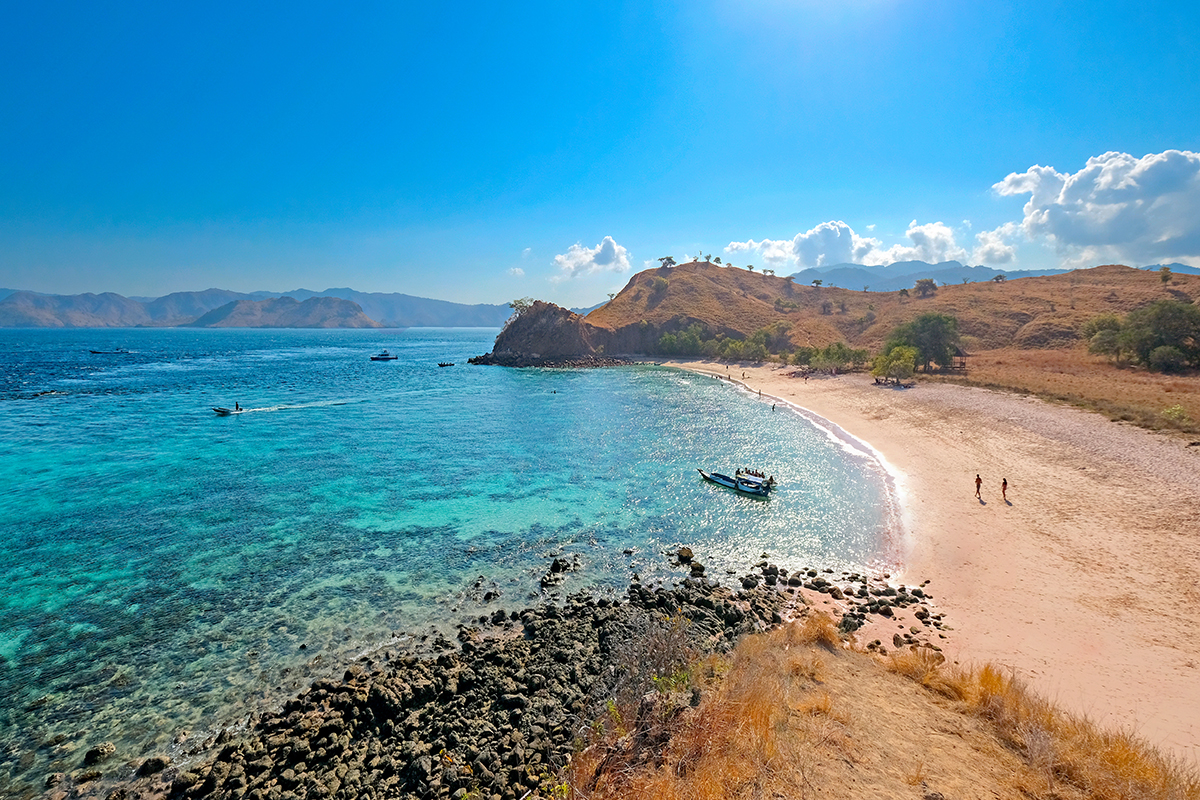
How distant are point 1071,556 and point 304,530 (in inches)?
1552

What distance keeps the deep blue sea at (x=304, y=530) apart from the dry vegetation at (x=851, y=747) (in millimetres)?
10839

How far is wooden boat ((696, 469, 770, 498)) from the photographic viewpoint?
32562 mm

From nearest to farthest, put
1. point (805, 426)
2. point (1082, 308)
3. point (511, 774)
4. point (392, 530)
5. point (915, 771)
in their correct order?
point (915, 771)
point (511, 774)
point (392, 530)
point (805, 426)
point (1082, 308)

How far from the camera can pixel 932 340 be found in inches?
3206

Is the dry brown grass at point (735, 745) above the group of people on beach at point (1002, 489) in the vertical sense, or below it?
above

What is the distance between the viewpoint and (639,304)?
517ft

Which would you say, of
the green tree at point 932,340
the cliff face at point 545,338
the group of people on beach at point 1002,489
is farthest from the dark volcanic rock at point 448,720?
the cliff face at point 545,338

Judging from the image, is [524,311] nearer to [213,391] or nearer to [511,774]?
[213,391]

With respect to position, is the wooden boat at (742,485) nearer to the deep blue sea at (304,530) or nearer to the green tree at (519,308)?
the deep blue sea at (304,530)

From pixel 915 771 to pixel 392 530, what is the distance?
2533cm

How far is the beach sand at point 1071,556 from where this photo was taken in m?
14.7

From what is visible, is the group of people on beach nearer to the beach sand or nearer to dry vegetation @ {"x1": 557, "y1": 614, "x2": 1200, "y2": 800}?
the beach sand

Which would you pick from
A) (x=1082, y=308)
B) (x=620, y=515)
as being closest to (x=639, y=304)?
(x=1082, y=308)

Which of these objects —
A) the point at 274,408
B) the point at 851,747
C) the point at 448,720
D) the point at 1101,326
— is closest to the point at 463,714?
the point at 448,720
